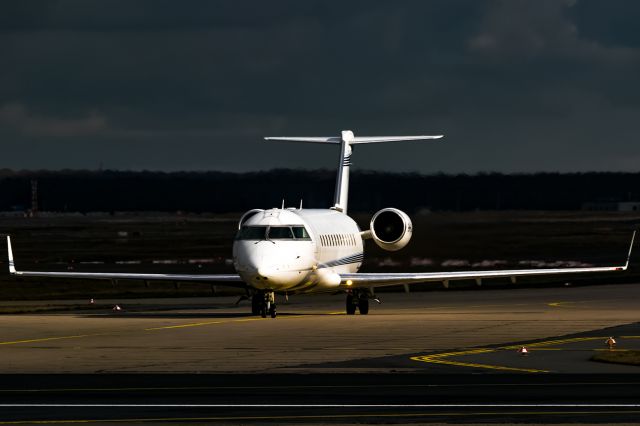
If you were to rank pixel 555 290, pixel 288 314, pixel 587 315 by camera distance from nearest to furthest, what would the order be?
pixel 587 315
pixel 288 314
pixel 555 290

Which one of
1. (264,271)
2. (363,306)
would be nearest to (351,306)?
(363,306)

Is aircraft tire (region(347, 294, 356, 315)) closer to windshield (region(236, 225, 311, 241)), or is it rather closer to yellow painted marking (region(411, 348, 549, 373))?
windshield (region(236, 225, 311, 241))

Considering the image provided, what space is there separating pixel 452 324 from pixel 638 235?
71.4m

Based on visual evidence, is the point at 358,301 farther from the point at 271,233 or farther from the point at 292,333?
the point at 292,333

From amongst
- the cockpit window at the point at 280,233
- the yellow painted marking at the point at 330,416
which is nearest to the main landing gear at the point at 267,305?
the cockpit window at the point at 280,233

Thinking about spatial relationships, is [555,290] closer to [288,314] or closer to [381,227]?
[381,227]

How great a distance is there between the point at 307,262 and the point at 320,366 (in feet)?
53.6

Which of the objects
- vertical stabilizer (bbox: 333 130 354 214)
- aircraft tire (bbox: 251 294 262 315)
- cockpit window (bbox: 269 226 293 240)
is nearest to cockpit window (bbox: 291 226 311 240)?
cockpit window (bbox: 269 226 293 240)

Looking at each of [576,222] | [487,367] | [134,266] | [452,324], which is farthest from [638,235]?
[487,367]

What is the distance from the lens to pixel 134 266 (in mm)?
76875

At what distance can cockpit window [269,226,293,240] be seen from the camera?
4206 cm

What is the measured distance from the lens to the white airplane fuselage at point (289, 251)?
40.9 m

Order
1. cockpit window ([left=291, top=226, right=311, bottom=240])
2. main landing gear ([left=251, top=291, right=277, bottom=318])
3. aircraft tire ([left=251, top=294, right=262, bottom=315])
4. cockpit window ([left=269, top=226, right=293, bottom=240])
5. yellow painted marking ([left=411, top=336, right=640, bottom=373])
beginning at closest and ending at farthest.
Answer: yellow painted marking ([left=411, top=336, right=640, bottom=373]) → cockpit window ([left=269, top=226, right=293, bottom=240]) → main landing gear ([left=251, top=291, right=277, bottom=318]) → cockpit window ([left=291, top=226, right=311, bottom=240]) → aircraft tire ([left=251, top=294, right=262, bottom=315])

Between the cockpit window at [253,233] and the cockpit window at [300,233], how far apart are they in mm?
1238
